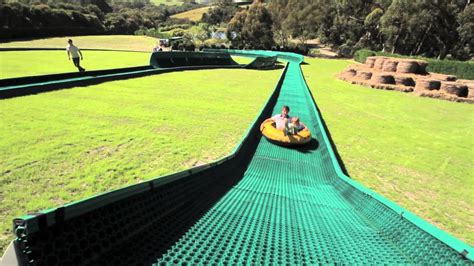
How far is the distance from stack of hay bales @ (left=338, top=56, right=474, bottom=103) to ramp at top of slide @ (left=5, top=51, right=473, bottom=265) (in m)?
18.4

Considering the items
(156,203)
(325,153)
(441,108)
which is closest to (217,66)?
(441,108)

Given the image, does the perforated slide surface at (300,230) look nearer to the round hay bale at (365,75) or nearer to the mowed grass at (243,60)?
the round hay bale at (365,75)

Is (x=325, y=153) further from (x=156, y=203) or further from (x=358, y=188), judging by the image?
(x=156, y=203)

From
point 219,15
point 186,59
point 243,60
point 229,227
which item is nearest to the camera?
point 229,227

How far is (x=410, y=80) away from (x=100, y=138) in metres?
22.5

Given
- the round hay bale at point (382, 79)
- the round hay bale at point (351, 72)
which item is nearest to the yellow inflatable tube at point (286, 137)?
the round hay bale at point (382, 79)

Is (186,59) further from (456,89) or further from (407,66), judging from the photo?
(456,89)

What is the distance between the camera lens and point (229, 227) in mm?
3725

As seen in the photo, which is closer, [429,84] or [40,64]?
[40,64]

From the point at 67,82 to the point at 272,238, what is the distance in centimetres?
1335

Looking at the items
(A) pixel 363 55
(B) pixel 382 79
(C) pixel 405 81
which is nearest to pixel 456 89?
(C) pixel 405 81

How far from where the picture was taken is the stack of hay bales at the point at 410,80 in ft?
65.1

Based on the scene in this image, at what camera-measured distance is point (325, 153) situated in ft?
26.6

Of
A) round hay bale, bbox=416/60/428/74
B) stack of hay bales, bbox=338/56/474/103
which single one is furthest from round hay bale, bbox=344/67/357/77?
round hay bale, bbox=416/60/428/74
